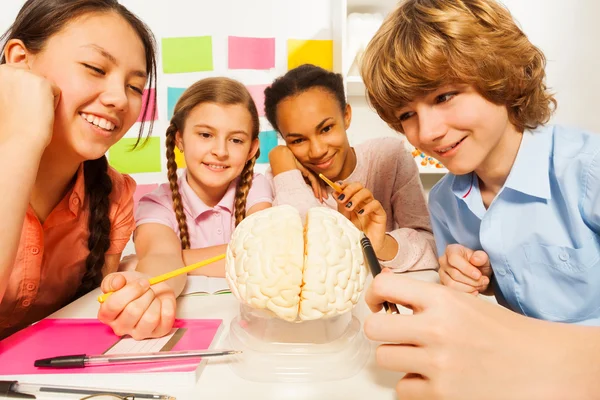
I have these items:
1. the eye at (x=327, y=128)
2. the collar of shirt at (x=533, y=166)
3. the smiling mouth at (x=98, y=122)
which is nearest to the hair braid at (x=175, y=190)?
the smiling mouth at (x=98, y=122)

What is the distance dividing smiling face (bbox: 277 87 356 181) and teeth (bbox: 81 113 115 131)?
490 millimetres

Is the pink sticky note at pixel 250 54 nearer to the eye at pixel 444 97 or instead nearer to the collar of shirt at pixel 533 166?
the eye at pixel 444 97

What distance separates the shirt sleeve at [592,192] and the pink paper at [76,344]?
63cm

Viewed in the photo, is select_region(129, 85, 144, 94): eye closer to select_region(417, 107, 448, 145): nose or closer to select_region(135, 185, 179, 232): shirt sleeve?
select_region(135, 185, 179, 232): shirt sleeve

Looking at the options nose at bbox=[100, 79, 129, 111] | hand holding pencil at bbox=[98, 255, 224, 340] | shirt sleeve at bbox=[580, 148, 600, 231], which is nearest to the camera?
hand holding pencil at bbox=[98, 255, 224, 340]

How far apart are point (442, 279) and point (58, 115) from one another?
2.57 ft

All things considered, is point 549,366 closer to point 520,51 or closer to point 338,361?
point 338,361

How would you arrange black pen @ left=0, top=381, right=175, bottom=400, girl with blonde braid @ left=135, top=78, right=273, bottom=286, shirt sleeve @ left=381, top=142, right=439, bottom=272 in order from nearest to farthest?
1. black pen @ left=0, top=381, right=175, bottom=400
2. shirt sleeve @ left=381, top=142, right=439, bottom=272
3. girl with blonde braid @ left=135, top=78, right=273, bottom=286

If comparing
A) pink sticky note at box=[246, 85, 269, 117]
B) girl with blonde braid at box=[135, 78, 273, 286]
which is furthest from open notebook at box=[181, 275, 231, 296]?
pink sticky note at box=[246, 85, 269, 117]

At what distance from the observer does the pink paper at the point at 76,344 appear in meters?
0.48

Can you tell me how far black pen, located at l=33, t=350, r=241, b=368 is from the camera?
48 cm

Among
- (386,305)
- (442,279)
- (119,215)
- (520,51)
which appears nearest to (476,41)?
(520,51)

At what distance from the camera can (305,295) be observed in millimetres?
488

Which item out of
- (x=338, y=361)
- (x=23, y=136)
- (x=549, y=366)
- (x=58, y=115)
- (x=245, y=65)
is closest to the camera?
(x=549, y=366)
